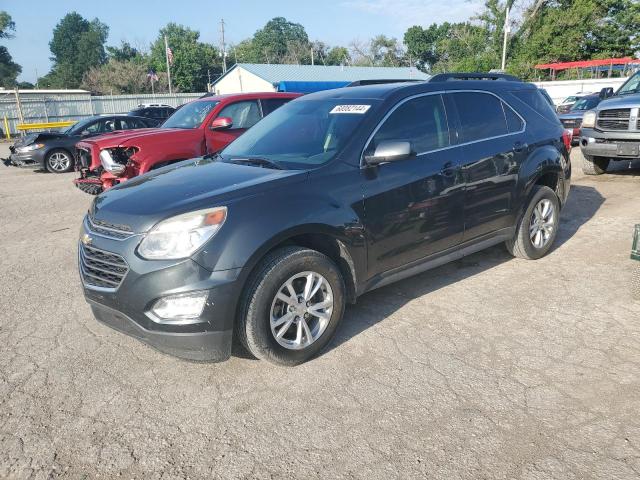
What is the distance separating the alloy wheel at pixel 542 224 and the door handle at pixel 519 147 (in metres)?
0.62

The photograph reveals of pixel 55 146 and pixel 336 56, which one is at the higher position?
pixel 336 56

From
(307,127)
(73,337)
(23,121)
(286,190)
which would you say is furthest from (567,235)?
(23,121)

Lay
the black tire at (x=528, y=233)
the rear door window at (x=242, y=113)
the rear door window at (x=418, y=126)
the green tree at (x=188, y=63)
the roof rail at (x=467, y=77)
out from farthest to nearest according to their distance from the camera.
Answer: the green tree at (x=188, y=63), the rear door window at (x=242, y=113), the black tire at (x=528, y=233), the roof rail at (x=467, y=77), the rear door window at (x=418, y=126)

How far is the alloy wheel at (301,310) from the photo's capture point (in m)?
3.28

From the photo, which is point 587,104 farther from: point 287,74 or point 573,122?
point 287,74

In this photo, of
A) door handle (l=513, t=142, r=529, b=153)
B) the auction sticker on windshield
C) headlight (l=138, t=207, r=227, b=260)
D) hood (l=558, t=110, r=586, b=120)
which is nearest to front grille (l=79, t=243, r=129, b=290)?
headlight (l=138, t=207, r=227, b=260)

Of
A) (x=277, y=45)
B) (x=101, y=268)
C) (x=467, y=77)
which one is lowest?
(x=101, y=268)

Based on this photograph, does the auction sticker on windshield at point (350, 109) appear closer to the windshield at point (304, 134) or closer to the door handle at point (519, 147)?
the windshield at point (304, 134)

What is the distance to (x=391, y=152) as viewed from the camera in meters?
3.58

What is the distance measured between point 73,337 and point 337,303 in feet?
6.84

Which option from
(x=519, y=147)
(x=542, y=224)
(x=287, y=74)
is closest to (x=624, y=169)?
(x=542, y=224)

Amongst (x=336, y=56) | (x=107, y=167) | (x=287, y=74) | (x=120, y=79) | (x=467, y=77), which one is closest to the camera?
(x=467, y=77)

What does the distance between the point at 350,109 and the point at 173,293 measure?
2056mm

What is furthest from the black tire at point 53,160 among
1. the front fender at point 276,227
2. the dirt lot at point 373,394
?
the front fender at point 276,227
